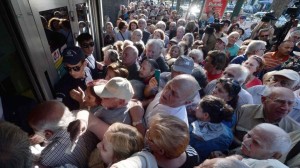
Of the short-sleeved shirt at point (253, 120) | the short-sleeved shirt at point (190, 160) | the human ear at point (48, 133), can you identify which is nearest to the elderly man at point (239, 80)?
the short-sleeved shirt at point (253, 120)

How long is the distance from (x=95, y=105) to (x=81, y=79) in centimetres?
57

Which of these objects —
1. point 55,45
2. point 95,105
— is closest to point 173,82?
point 95,105

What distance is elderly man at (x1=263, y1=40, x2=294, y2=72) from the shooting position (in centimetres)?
364

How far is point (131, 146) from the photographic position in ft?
3.71

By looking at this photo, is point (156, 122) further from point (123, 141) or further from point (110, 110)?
point (110, 110)

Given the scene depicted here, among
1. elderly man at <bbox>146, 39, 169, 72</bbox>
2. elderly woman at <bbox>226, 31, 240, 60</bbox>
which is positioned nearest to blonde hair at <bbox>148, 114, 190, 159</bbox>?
elderly man at <bbox>146, 39, 169, 72</bbox>

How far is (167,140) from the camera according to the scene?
1.16 meters

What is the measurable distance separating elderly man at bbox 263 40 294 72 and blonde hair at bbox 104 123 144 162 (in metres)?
3.59

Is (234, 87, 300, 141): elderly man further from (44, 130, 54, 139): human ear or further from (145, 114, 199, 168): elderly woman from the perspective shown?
(44, 130, 54, 139): human ear

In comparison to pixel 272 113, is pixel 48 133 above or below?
above

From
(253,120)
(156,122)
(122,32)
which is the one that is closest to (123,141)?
(156,122)

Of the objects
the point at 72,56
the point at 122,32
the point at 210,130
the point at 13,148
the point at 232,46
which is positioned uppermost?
the point at 13,148

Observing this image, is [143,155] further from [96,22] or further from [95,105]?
[96,22]

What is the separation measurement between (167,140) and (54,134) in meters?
0.76
